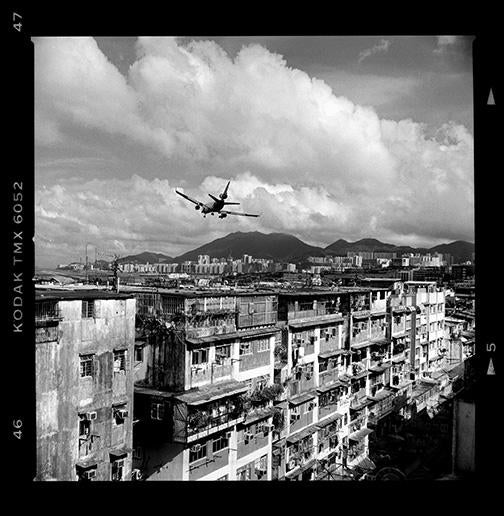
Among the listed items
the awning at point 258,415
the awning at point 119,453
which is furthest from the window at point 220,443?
the awning at point 119,453

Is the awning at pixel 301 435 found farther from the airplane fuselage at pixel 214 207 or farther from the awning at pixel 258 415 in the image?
the airplane fuselage at pixel 214 207

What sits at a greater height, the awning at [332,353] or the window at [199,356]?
the window at [199,356]

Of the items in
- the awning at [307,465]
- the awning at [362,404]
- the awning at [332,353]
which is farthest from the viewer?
the awning at [362,404]

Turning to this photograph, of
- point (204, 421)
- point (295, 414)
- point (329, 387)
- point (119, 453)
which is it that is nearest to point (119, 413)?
point (119, 453)
